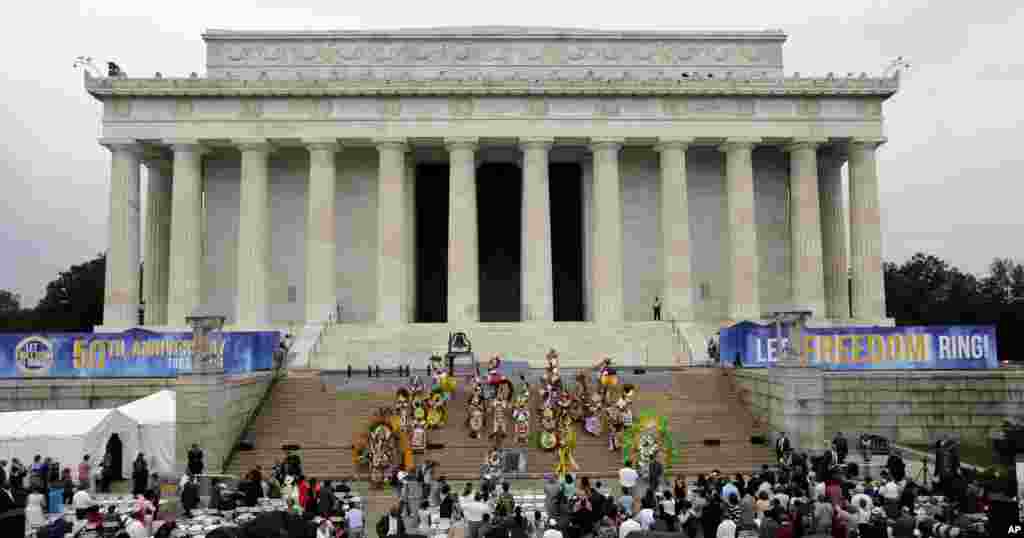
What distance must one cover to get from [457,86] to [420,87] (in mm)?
2175

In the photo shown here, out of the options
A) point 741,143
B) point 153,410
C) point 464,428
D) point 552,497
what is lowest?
point 552,497

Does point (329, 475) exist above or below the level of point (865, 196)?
below

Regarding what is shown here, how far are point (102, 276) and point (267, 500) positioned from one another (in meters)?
68.4

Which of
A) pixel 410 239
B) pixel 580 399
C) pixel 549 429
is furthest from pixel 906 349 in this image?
Result: pixel 410 239

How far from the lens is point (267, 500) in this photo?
25.8m

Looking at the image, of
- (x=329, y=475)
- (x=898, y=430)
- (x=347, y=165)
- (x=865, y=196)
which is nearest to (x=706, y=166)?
(x=865, y=196)

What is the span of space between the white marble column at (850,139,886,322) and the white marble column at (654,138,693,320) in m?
10.1

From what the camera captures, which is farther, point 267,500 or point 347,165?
point 347,165

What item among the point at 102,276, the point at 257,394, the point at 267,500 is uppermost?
the point at 102,276

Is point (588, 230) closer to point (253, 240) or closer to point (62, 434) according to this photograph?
point (253, 240)

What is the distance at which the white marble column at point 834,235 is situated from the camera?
57.1m

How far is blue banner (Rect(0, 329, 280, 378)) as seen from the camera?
118 ft

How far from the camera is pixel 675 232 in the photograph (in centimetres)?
5400

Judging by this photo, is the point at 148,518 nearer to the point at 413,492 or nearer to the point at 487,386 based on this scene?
Answer: the point at 413,492
